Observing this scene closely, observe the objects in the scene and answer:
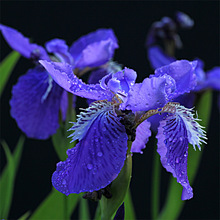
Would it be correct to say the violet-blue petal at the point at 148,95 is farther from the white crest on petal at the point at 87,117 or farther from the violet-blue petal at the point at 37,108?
the violet-blue petal at the point at 37,108

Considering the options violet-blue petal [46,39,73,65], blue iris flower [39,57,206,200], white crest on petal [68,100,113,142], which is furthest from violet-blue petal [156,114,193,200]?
violet-blue petal [46,39,73,65]

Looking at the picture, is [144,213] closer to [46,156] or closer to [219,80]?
[46,156]

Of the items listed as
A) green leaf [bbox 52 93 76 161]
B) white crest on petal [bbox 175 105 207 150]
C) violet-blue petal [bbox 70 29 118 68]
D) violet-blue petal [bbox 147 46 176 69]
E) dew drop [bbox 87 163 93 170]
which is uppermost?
violet-blue petal [bbox 70 29 118 68]

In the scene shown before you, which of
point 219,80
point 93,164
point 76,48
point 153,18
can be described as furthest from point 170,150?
point 153,18

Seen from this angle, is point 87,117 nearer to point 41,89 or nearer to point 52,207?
point 41,89

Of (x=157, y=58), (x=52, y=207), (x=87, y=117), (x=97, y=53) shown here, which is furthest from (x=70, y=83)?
(x=157, y=58)

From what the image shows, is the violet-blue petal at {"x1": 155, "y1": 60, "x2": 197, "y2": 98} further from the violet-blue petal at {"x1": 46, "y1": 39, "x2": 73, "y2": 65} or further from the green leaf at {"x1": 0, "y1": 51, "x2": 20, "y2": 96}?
the green leaf at {"x1": 0, "y1": 51, "x2": 20, "y2": 96}
